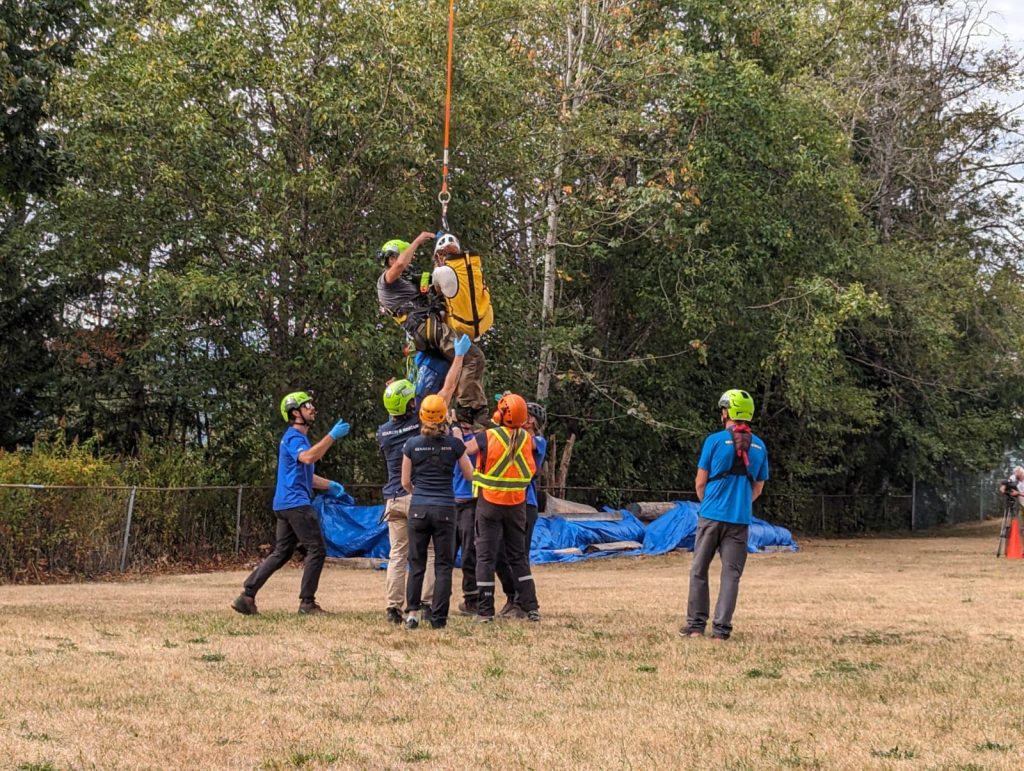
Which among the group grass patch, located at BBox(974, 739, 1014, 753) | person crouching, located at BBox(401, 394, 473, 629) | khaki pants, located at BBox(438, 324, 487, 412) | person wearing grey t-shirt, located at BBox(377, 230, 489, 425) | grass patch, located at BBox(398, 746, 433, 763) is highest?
person wearing grey t-shirt, located at BBox(377, 230, 489, 425)

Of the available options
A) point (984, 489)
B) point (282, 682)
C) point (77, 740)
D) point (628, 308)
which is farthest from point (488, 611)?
point (984, 489)

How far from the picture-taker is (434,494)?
389 inches

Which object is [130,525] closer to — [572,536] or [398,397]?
[572,536]

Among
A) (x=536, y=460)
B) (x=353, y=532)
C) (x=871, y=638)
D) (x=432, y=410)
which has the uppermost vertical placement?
(x=432, y=410)

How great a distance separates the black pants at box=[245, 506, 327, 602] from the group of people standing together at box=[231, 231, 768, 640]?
0.04 ft

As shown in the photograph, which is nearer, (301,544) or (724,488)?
(724,488)

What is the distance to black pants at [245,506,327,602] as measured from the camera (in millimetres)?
10984

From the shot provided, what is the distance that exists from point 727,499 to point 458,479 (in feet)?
8.71

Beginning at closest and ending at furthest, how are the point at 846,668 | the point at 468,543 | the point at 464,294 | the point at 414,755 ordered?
the point at 414,755, the point at 846,668, the point at 464,294, the point at 468,543

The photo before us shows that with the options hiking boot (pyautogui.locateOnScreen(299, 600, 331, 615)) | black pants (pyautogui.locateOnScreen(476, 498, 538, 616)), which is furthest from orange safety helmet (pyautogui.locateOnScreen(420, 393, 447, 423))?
hiking boot (pyautogui.locateOnScreen(299, 600, 331, 615))

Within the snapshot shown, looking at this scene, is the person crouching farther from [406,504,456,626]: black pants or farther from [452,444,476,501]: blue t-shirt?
[452,444,476,501]: blue t-shirt

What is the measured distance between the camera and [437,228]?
72.6 feet

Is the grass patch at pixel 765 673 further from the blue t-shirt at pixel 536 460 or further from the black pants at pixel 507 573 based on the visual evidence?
the blue t-shirt at pixel 536 460

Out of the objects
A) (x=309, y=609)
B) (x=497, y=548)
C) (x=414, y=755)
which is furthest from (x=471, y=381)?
(x=414, y=755)
